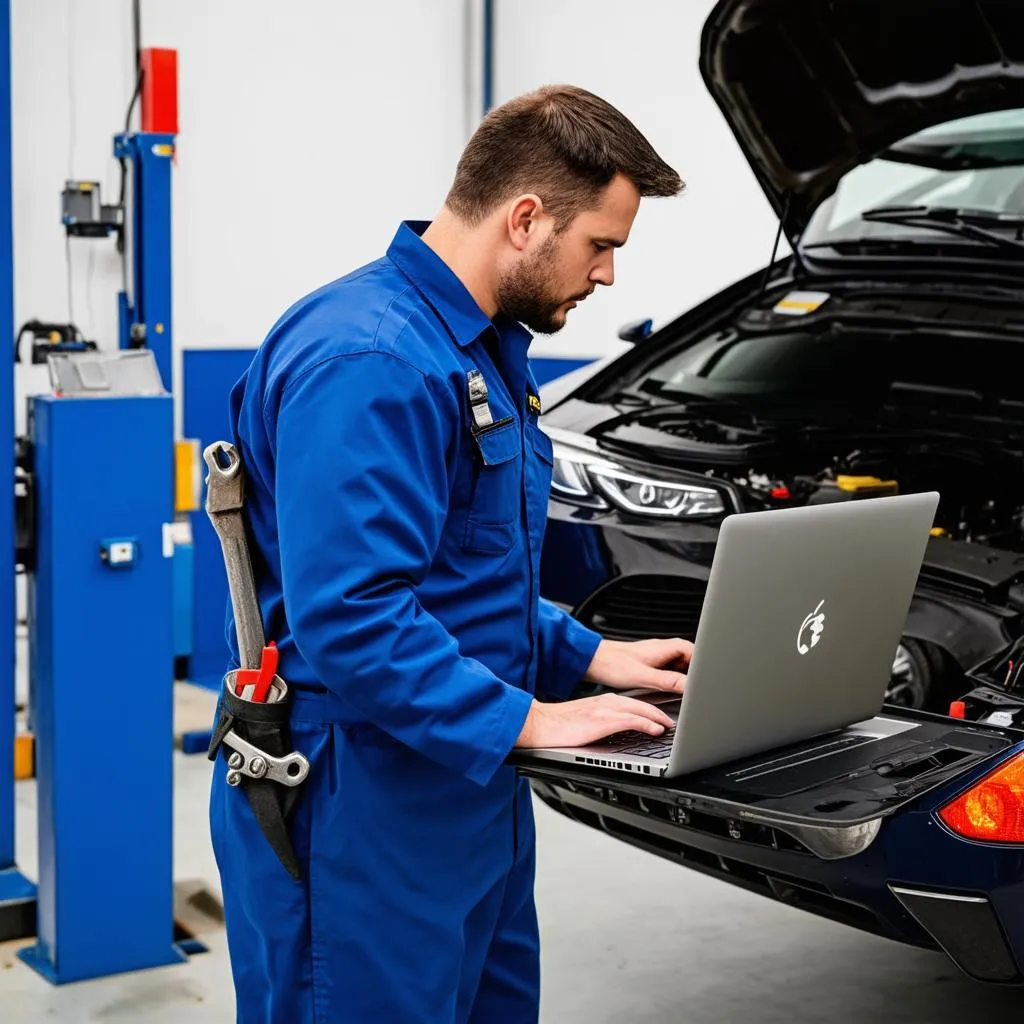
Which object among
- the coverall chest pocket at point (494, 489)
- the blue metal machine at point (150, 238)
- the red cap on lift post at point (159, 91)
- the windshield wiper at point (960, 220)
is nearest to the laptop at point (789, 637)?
the coverall chest pocket at point (494, 489)

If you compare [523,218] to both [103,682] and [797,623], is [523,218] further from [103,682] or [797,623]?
[103,682]

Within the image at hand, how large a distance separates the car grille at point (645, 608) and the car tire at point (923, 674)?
0.40m

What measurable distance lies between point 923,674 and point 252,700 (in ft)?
4.54

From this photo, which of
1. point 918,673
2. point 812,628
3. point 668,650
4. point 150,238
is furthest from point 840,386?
point 150,238

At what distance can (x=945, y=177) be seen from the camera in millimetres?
3592

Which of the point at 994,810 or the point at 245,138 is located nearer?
the point at 994,810

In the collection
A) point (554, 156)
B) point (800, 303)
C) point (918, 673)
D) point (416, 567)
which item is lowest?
point (918, 673)

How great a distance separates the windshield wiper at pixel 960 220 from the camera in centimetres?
324

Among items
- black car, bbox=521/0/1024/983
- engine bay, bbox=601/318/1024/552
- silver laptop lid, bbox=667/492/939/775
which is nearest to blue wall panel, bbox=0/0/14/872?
black car, bbox=521/0/1024/983

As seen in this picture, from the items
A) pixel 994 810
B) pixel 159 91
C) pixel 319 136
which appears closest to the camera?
pixel 994 810

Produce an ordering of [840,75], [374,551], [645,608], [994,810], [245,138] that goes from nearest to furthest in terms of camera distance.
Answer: [374,551]
[994,810]
[645,608]
[840,75]
[245,138]

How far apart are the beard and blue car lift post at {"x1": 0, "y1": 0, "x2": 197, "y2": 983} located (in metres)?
1.37

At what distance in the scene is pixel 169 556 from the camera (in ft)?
9.91

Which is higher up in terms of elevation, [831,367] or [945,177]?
[945,177]
